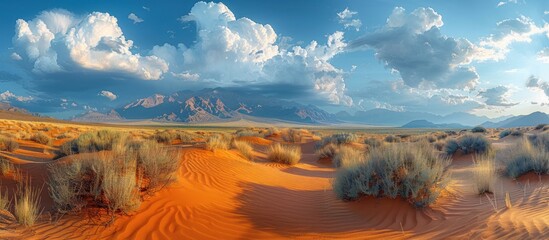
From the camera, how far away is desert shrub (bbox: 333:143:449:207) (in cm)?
698

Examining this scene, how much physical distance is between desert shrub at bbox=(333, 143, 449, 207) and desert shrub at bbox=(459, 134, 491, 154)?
11.0 meters

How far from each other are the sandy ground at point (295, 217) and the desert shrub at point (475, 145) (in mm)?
8514

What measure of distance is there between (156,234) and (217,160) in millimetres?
6799

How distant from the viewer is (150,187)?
23.5ft

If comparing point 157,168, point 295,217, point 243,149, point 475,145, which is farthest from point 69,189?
point 475,145

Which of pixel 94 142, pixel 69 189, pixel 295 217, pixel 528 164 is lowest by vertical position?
pixel 295 217

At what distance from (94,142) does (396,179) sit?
507 inches

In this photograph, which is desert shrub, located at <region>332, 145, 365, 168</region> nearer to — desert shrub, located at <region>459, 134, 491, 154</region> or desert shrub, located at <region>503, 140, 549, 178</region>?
desert shrub, located at <region>503, 140, 549, 178</region>

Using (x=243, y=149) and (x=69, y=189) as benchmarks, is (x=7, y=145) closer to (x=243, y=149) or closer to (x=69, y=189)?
(x=243, y=149)

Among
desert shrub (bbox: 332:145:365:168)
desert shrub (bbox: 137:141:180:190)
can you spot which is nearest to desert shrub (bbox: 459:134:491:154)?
desert shrub (bbox: 332:145:365:168)

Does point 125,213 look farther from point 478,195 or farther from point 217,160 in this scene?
point 478,195

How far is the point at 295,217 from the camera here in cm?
716

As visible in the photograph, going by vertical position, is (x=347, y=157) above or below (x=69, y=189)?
below

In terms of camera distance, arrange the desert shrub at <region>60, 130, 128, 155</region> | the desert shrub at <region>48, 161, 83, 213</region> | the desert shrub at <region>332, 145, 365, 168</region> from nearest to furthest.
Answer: the desert shrub at <region>48, 161, 83, 213</region>
the desert shrub at <region>332, 145, 365, 168</region>
the desert shrub at <region>60, 130, 128, 155</region>
